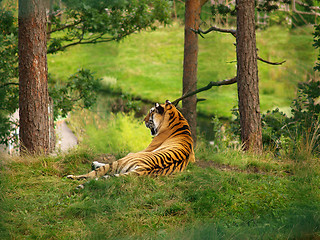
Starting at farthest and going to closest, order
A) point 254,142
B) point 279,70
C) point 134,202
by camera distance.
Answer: point 279,70, point 254,142, point 134,202

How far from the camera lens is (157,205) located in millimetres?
4953

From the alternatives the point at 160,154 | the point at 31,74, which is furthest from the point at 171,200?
the point at 31,74

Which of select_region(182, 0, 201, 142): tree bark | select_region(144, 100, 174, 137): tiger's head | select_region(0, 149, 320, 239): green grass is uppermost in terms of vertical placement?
select_region(182, 0, 201, 142): tree bark

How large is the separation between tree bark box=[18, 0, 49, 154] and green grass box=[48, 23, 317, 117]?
1027 centimetres

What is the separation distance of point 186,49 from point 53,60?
63.3 ft

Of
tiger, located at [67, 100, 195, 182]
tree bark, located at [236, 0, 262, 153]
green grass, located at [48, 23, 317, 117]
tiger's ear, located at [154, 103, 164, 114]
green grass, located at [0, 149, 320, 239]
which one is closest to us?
green grass, located at [0, 149, 320, 239]

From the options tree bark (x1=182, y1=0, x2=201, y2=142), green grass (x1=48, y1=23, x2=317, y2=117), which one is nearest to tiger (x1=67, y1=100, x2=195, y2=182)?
tree bark (x1=182, y1=0, x2=201, y2=142)

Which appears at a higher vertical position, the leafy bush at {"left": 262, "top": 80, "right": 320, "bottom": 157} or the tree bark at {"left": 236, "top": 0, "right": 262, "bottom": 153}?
the tree bark at {"left": 236, "top": 0, "right": 262, "bottom": 153}

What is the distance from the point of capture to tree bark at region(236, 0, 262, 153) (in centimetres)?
744

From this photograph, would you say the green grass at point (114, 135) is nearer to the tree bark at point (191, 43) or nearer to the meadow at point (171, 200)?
the tree bark at point (191, 43)

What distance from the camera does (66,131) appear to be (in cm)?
1423

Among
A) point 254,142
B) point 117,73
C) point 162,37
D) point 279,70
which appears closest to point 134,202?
point 254,142

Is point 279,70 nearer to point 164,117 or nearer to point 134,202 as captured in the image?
point 164,117

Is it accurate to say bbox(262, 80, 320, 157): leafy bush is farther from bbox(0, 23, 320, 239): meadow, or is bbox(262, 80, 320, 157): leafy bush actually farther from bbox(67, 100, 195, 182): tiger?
bbox(67, 100, 195, 182): tiger
